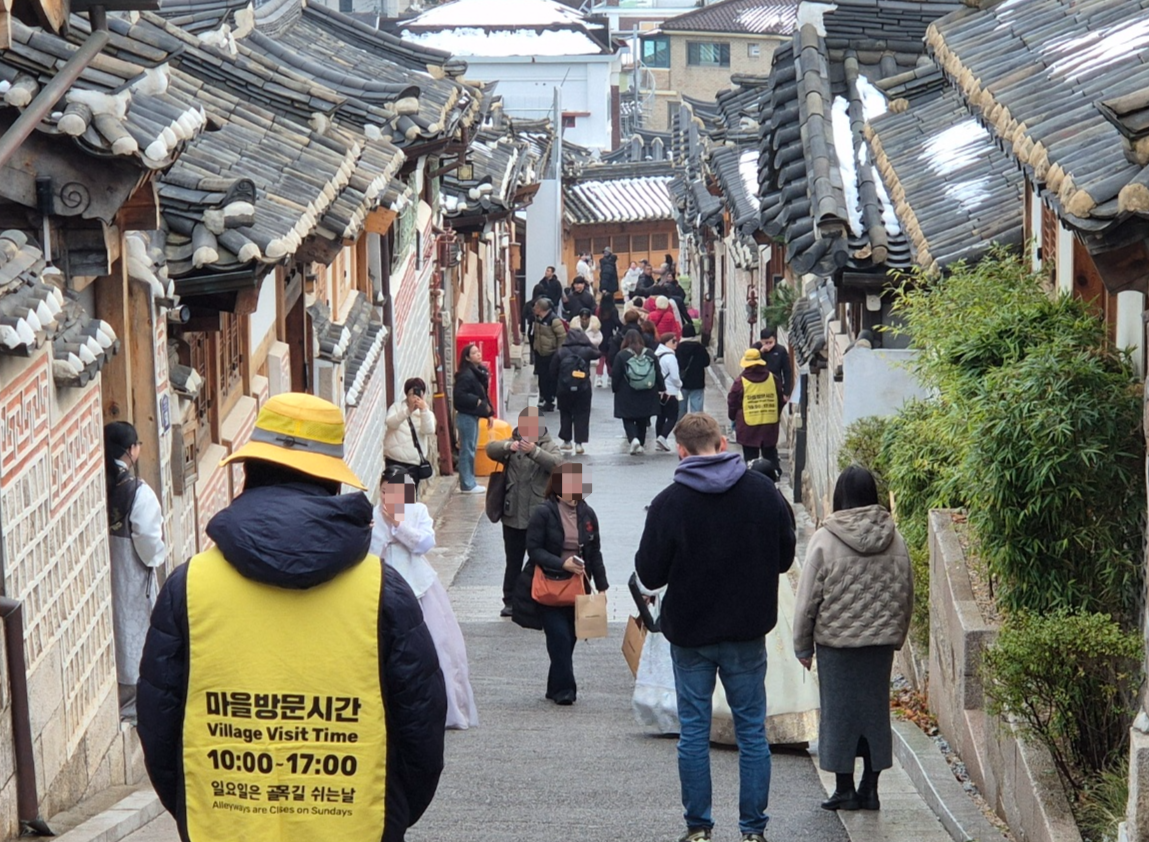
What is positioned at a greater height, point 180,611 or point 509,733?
Result: point 180,611

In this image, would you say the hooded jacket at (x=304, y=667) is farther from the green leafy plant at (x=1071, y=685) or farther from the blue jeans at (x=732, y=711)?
the green leafy plant at (x=1071, y=685)

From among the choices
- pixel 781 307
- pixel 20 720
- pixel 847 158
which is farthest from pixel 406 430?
pixel 20 720

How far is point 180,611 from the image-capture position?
421cm

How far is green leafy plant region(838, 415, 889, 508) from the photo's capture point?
12930 millimetres

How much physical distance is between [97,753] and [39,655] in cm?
127

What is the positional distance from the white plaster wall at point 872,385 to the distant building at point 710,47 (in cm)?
6119

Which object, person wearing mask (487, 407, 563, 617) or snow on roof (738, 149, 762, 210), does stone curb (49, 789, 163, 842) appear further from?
snow on roof (738, 149, 762, 210)

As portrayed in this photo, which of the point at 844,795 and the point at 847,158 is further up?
the point at 847,158

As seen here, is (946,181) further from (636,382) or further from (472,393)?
(636,382)

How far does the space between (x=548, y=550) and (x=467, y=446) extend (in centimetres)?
1192

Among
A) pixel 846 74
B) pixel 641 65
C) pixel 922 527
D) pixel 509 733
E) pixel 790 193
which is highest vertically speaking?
pixel 641 65

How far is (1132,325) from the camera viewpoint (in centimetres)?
777

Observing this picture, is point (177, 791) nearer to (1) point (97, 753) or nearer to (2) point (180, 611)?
(2) point (180, 611)

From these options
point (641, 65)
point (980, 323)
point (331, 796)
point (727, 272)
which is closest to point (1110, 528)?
point (980, 323)
